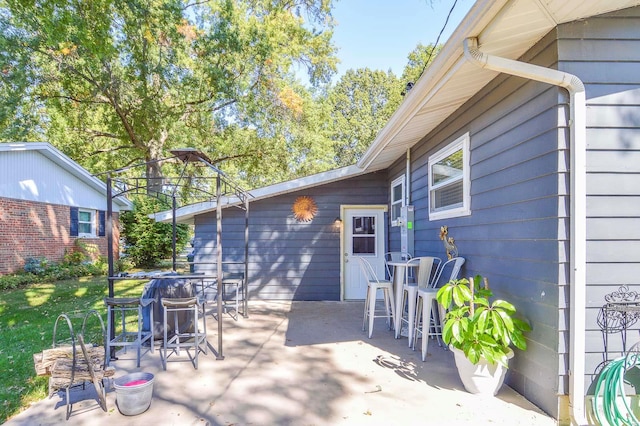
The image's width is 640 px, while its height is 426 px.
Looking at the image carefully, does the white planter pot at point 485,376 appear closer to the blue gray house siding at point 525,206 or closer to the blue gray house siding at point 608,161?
the blue gray house siding at point 525,206

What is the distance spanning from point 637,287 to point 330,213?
5111 millimetres

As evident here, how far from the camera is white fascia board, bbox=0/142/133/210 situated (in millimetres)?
8938

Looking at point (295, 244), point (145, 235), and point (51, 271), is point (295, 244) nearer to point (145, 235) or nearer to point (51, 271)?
point (51, 271)

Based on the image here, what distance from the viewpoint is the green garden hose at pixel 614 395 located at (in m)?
2.16

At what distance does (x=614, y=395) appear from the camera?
2.19 meters

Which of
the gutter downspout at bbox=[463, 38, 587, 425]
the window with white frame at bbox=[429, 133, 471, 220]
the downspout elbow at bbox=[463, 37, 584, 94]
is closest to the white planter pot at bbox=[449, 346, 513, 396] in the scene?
the gutter downspout at bbox=[463, 38, 587, 425]

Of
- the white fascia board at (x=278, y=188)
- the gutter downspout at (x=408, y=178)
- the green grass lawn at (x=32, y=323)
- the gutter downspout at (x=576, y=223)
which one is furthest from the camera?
the white fascia board at (x=278, y=188)

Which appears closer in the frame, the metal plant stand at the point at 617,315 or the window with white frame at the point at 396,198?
the metal plant stand at the point at 617,315

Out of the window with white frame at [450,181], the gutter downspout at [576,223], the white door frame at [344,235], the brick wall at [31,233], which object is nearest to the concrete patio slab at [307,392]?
the gutter downspout at [576,223]

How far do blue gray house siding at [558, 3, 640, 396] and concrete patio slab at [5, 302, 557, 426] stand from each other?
93cm

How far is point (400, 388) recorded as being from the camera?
291cm

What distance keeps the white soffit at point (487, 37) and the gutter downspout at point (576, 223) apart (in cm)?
14

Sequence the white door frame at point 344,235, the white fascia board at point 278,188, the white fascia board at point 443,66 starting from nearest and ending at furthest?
the white fascia board at point 443,66 → the white fascia board at point 278,188 → the white door frame at point 344,235

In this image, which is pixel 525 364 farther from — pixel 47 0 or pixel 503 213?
pixel 47 0
